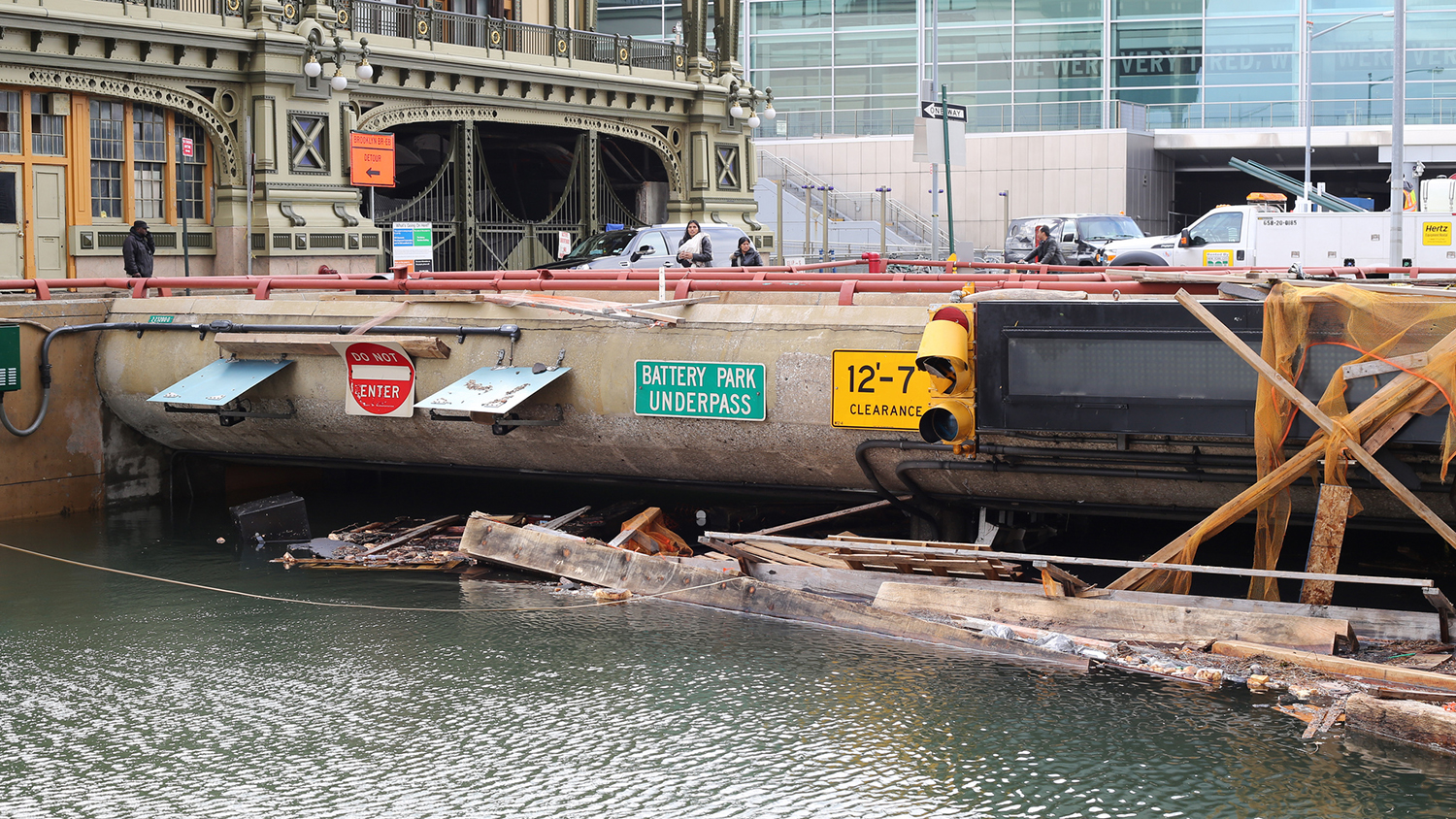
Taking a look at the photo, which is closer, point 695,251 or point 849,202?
point 695,251

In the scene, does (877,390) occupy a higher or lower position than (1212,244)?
lower

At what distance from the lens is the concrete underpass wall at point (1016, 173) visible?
173 feet

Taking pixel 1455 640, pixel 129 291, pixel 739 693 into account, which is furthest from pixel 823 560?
pixel 129 291

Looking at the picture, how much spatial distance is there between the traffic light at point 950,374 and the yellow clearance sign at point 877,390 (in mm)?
532

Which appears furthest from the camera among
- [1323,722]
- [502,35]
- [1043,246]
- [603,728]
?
[502,35]

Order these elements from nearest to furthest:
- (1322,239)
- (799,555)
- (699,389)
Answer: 1. (799,555)
2. (699,389)
3. (1322,239)

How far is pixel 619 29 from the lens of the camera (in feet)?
190

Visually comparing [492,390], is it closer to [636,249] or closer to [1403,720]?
[1403,720]

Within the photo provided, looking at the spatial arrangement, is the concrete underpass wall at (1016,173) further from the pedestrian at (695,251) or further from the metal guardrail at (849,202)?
the pedestrian at (695,251)

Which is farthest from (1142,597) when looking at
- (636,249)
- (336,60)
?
(336,60)

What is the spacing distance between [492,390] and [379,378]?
58.4 inches

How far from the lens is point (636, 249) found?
26.4m

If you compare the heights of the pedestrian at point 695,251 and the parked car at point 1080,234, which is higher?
the parked car at point 1080,234

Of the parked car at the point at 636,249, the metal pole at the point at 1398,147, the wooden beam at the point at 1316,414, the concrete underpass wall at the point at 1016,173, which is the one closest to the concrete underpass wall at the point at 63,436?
the wooden beam at the point at 1316,414
